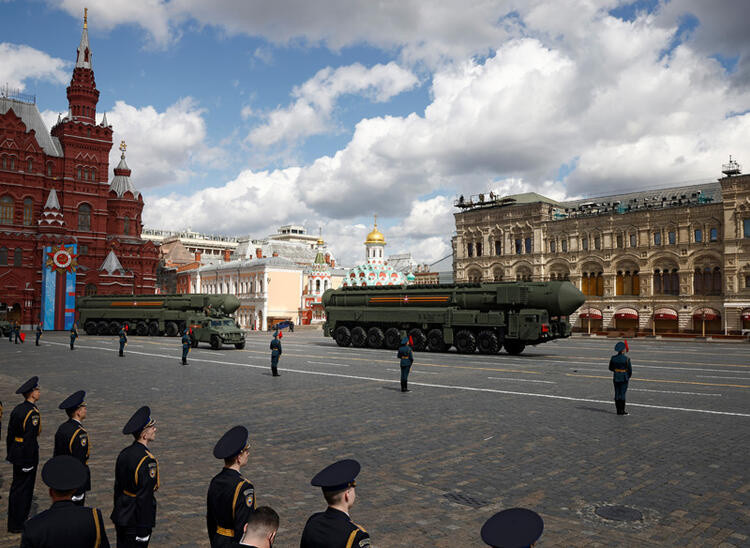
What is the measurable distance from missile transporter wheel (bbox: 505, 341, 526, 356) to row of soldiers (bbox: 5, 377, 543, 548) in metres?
25.6

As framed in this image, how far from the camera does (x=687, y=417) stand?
12578 millimetres

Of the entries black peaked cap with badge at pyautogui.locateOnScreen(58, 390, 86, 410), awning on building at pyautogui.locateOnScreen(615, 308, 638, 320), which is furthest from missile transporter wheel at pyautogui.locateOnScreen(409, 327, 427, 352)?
awning on building at pyautogui.locateOnScreen(615, 308, 638, 320)

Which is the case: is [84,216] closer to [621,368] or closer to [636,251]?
[636,251]

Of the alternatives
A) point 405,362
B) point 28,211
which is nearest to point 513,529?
point 405,362

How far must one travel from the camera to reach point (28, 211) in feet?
195

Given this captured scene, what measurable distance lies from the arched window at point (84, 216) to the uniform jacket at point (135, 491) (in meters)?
65.2

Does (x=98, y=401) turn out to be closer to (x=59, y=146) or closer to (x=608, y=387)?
(x=608, y=387)

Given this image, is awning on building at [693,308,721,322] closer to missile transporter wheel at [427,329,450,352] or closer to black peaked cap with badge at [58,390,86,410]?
missile transporter wheel at [427,329,450,352]

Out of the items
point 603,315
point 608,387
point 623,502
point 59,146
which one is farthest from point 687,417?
point 59,146

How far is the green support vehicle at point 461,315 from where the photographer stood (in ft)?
93.2

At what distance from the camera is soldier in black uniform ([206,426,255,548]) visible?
438 centimetres

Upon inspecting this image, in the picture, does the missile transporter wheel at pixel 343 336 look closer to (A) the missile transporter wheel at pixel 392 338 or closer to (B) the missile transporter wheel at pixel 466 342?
(A) the missile transporter wheel at pixel 392 338

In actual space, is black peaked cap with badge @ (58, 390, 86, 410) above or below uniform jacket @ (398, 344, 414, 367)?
above

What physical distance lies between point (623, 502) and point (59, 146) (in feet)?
230
